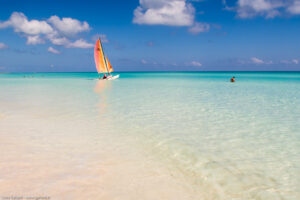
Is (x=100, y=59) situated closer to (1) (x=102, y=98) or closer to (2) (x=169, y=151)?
(1) (x=102, y=98)

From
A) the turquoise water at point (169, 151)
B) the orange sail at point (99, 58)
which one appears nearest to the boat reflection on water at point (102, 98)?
the turquoise water at point (169, 151)

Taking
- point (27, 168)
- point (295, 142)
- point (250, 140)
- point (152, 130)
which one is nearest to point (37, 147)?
point (27, 168)

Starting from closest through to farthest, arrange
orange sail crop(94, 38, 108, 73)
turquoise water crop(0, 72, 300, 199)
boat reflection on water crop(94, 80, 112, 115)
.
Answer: turquoise water crop(0, 72, 300, 199) < boat reflection on water crop(94, 80, 112, 115) < orange sail crop(94, 38, 108, 73)

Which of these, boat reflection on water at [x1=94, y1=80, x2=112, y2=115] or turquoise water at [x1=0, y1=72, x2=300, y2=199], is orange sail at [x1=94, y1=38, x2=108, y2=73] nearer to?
boat reflection on water at [x1=94, y1=80, x2=112, y2=115]

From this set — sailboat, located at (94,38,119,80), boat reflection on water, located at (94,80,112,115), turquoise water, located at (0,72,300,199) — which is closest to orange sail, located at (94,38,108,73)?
sailboat, located at (94,38,119,80)

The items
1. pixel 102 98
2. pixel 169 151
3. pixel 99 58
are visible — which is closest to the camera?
pixel 169 151

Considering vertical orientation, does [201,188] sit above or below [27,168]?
below

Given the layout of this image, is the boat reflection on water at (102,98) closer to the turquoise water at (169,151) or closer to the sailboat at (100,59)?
the turquoise water at (169,151)

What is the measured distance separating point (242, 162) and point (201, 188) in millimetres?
1440

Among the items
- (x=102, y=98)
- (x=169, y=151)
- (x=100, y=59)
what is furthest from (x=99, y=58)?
(x=169, y=151)

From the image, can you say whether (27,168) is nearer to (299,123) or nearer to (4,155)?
(4,155)

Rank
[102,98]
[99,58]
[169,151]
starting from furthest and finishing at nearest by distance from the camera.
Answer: [99,58] → [102,98] → [169,151]

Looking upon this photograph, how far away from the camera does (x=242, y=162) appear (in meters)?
4.38

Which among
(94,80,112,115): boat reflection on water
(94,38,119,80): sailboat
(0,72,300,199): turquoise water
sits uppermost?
(94,38,119,80): sailboat
